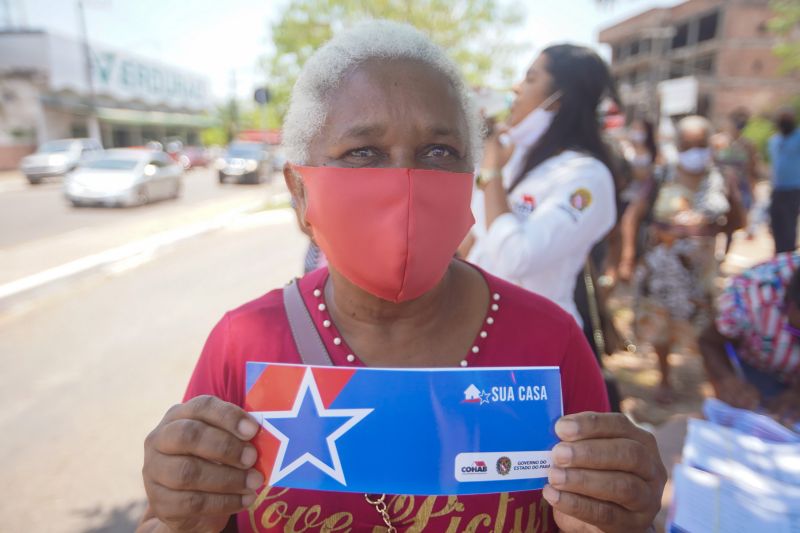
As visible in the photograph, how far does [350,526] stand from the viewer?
1.06m

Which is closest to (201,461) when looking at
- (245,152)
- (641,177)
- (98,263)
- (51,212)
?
(641,177)

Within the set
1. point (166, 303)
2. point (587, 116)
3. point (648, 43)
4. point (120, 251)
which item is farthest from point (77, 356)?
point (648, 43)

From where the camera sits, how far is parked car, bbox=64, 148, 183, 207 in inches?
518

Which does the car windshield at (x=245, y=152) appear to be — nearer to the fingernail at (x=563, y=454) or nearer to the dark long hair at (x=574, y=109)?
the dark long hair at (x=574, y=109)

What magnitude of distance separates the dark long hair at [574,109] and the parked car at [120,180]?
13.7 meters

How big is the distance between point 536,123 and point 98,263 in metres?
7.05

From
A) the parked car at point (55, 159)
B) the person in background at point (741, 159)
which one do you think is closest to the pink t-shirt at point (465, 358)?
the person in background at point (741, 159)

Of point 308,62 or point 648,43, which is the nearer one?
point 308,62

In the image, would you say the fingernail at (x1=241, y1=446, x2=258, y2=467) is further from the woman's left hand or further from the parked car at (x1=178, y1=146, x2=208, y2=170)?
the parked car at (x1=178, y1=146, x2=208, y2=170)

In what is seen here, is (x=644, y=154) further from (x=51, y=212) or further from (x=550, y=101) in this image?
(x=51, y=212)

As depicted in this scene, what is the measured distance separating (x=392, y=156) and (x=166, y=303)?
5.55 meters

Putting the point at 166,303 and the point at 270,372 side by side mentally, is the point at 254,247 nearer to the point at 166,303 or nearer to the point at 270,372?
the point at 166,303

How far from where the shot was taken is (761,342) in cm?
194

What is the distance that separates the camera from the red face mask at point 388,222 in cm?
104
